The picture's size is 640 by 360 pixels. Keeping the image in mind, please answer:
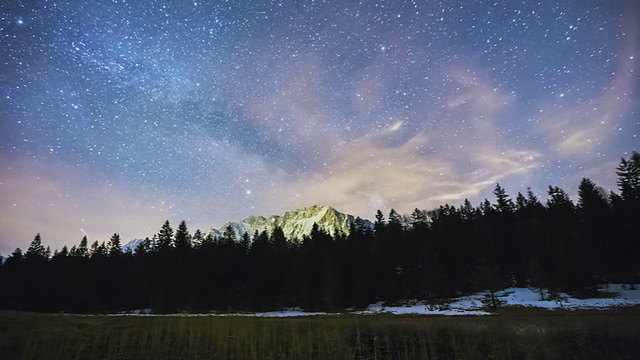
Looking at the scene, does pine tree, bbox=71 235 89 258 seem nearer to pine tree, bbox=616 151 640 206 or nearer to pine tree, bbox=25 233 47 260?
pine tree, bbox=25 233 47 260

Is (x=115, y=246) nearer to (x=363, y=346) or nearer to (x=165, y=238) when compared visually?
(x=165, y=238)

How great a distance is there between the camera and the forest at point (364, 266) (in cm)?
5819

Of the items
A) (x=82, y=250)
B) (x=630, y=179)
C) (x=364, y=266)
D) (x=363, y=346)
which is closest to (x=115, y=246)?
(x=82, y=250)

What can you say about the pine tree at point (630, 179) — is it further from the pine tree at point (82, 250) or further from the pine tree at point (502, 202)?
the pine tree at point (82, 250)

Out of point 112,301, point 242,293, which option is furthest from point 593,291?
point 112,301

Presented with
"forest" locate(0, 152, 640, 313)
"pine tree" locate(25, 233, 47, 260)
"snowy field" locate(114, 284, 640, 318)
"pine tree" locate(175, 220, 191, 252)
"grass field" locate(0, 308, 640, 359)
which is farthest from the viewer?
"pine tree" locate(25, 233, 47, 260)

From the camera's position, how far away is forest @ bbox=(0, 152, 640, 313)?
58.2 m

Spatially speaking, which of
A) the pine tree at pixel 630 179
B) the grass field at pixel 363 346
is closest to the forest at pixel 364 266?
the pine tree at pixel 630 179

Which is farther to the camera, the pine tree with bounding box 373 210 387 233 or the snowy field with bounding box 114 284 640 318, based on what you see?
the pine tree with bounding box 373 210 387 233

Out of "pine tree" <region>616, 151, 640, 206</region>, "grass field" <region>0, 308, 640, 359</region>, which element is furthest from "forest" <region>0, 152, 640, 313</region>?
"grass field" <region>0, 308, 640, 359</region>

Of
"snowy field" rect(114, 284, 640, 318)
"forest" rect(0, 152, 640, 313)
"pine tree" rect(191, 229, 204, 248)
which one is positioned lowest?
"snowy field" rect(114, 284, 640, 318)

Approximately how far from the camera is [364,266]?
226 ft

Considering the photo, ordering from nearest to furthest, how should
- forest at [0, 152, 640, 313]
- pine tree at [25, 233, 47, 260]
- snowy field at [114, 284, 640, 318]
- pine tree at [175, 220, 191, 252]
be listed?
snowy field at [114, 284, 640, 318] → forest at [0, 152, 640, 313] → pine tree at [175, 220, 191, 252] → pine tree at [25, 233, 47, 260]

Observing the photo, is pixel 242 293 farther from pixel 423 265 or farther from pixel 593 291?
pixel 593 291
